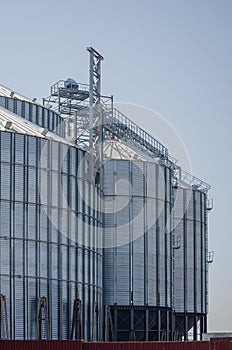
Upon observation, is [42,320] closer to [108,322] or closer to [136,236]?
[108,322]

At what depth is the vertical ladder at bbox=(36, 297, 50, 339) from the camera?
69312 mm

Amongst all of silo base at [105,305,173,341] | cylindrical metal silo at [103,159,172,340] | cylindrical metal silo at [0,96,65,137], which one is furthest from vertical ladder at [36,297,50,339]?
cylindrical metal silo at [0,96,65,137]

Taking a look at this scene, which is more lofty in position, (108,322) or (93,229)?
(93,229)

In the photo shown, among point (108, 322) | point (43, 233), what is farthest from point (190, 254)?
point (43, 233)

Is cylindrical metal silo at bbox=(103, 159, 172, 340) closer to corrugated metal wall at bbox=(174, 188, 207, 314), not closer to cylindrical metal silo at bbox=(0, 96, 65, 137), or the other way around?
corrugated metal wall at bbox=(174, 188, 207, 314)

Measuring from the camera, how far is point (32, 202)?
70.6 meters

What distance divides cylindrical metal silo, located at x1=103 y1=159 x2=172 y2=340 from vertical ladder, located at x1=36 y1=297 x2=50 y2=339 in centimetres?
1557

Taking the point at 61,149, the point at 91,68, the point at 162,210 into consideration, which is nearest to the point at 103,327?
the point at 162,210

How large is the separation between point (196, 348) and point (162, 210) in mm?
29414

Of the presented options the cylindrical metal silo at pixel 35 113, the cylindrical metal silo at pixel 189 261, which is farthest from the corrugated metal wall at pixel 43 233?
the cylindrical metal silo at pixel 189 261

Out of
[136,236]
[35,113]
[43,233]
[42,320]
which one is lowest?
[42,320]

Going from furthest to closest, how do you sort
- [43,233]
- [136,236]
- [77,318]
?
1. [136,236]
2. [77,318]
3. [43,233]

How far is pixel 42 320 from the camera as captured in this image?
2749 inches

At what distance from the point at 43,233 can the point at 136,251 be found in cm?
1768
